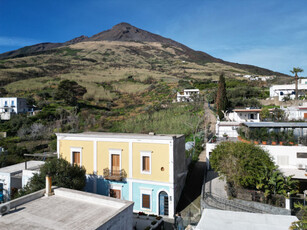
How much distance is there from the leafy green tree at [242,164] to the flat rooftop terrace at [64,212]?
26.7 feet

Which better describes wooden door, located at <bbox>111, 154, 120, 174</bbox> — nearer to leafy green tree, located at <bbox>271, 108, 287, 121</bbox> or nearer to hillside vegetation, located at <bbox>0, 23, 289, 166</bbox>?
hillside vegetation, located at <bbox>0, 23, 289, 166</bbox>

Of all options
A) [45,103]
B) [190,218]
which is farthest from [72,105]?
[190,218]

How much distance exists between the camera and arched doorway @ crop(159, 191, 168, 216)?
15008 millimetres

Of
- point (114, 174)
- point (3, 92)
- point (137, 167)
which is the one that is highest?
point (3, 92)

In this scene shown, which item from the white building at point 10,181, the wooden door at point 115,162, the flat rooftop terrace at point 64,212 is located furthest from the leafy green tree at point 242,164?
the white building at point 10,181

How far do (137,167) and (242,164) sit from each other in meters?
6.61

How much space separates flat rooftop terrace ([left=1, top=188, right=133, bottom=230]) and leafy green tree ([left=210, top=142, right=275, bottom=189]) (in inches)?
321

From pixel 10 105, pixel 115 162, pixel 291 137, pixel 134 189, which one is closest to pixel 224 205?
pixel 134 189

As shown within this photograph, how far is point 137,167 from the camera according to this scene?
1552 centimetres

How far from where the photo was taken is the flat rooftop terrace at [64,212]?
300 inches

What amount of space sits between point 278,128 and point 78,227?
17605 millimetres

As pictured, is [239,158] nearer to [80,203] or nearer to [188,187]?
[188,187]

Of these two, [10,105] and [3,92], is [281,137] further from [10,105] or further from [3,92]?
[3,92]

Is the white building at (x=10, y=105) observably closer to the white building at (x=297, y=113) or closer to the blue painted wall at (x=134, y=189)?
the blue painted wall at (x=134, y=189)
